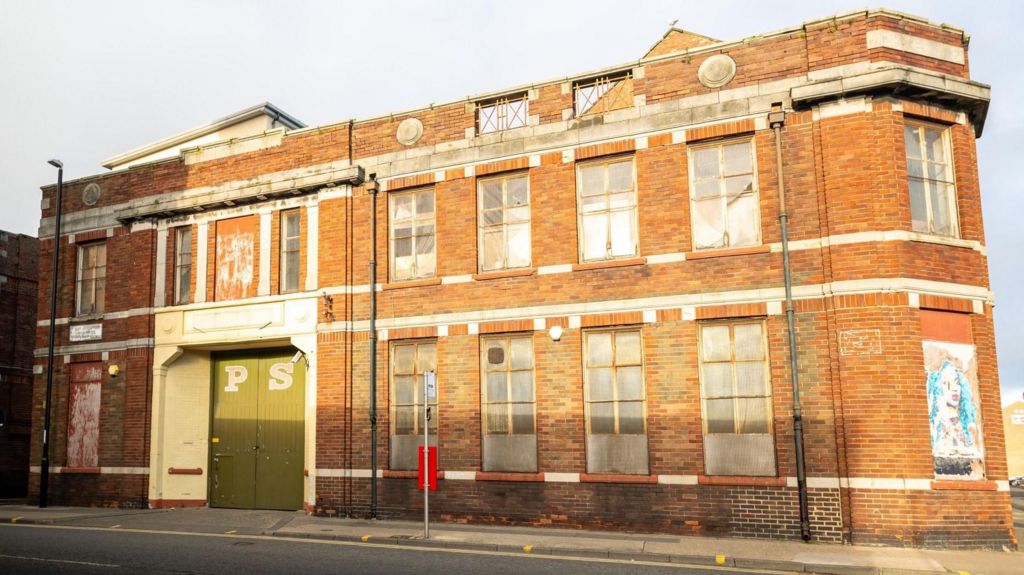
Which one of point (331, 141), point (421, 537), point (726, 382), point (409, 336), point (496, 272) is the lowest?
point (421, 537)

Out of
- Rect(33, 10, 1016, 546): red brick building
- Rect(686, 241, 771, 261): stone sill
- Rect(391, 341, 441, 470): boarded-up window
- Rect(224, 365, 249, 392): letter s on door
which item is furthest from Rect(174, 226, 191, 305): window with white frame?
Rect(686, 241, 771, 261): stone sill

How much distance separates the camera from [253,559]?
11820 millimetres

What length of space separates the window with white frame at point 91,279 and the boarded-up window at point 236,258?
3892 mm

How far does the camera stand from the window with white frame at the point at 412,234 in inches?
700

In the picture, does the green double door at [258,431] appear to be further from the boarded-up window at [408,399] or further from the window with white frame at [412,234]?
the window with white frame at [412,234]

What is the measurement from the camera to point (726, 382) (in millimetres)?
14805

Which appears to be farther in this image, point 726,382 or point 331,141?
point 331,141

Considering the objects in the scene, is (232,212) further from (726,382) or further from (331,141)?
(726,382)

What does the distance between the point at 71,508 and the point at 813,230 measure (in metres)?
17.7

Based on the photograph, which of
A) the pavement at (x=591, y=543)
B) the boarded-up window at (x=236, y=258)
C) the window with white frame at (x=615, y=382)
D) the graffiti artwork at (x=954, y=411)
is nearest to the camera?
the pavement at (x=591, y=543)

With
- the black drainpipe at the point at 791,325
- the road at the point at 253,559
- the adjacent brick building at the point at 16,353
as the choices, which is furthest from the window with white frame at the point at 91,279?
the black drainpipe at the point at 791,325

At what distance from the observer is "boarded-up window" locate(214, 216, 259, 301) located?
63.6 ft

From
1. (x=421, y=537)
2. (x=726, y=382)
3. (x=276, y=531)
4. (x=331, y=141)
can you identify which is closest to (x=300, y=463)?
(x=276, y=531)

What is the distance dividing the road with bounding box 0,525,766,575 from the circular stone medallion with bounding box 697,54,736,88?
28.5 ft
